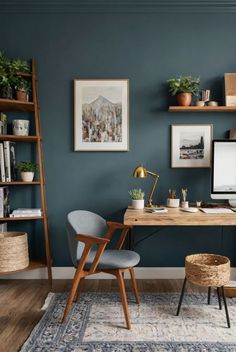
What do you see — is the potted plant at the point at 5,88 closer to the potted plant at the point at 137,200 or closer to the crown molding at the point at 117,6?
the crown molding at the point at 117,6

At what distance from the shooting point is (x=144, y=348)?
208 centimetres

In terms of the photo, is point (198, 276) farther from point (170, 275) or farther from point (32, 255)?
point (32, 255)

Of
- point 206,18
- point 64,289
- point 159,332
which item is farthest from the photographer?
point 206,18

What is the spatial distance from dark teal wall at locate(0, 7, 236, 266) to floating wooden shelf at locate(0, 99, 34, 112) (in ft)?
0.58

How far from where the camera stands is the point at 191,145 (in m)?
3.28

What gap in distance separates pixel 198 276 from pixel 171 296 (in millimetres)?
627

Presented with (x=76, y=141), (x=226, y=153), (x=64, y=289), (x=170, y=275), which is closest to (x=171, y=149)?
(x=226, y=153)

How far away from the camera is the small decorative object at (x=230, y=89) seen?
315 cm

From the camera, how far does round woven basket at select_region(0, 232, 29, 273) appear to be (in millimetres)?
2924

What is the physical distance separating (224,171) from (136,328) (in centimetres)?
153

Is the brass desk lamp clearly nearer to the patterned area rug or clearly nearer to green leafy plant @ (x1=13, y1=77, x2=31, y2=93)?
the patterned area rug

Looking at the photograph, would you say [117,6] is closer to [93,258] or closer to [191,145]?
[191,145]

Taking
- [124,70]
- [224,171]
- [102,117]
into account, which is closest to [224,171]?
[224,171]

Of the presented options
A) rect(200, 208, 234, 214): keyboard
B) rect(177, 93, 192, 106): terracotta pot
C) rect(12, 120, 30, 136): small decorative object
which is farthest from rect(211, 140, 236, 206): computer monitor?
rect(12, 120, 30, 136): small decorative object
